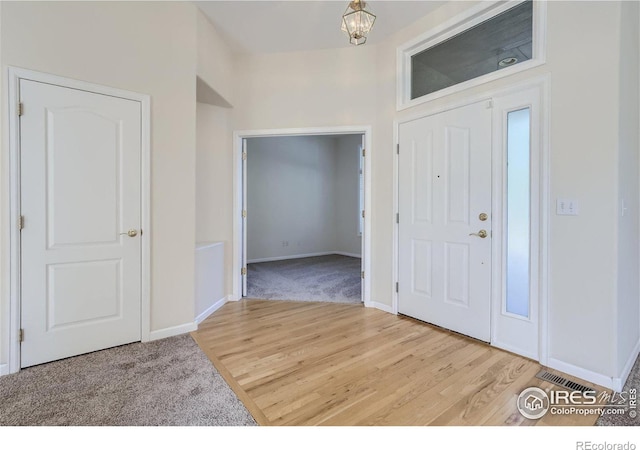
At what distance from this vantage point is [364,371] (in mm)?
2139

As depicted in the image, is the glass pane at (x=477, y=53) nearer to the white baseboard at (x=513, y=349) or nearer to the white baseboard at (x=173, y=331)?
the white baseboard at (x=513, y=349)

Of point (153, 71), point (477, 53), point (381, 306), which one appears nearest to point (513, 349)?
point (381, 306)

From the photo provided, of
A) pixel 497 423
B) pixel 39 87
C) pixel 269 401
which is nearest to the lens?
pixel 497 423

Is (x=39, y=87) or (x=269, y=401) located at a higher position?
(x=39, y=87)

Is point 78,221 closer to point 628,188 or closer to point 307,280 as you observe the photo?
point 307,280

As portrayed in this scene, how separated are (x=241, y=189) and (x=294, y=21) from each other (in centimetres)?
195

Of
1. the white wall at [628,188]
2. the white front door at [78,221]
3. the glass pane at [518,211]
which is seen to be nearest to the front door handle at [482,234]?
the glass pane at [518,211]

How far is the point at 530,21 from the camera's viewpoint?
2.32 m

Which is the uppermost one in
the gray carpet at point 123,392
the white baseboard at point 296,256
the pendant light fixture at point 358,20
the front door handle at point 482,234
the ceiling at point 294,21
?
the ceiling at point 294,21

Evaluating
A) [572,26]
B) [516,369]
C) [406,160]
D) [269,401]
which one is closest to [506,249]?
[516,369]

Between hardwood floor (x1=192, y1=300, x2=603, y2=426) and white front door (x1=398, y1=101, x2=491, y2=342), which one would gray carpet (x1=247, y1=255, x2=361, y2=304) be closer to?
hardwood floor (x1=192, y1=300, x2=603, y2=426)

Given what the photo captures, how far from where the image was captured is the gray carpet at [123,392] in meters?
1.64

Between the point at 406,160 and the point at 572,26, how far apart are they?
1.54 m

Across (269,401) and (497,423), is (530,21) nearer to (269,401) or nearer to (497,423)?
(497,423)
